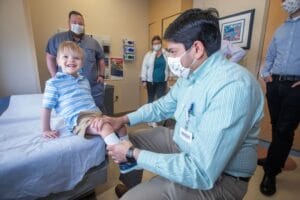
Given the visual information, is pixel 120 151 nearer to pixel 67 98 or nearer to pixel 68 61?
pixel 67 98

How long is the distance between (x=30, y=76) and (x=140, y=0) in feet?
7.52

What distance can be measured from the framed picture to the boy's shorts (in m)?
2.06

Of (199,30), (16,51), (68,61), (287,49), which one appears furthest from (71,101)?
(287,49)

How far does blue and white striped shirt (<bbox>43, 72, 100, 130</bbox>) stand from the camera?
1162 mm

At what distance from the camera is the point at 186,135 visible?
0.77m

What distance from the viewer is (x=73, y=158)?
39.5 inches

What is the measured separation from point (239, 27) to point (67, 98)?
7.21 ft

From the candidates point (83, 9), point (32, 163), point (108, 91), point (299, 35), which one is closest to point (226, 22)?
point (299, 35)

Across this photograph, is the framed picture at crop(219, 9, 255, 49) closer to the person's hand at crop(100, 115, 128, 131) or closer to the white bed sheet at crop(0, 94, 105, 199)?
the person's hand at crop(100, 115, 128, 131)

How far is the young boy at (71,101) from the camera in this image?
1.08 m

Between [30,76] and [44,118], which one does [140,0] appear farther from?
[44,118]

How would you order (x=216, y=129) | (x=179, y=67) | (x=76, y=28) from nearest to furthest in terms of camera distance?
(x=216, y=129) < (x=179, y=67) < (x=76, y=28)

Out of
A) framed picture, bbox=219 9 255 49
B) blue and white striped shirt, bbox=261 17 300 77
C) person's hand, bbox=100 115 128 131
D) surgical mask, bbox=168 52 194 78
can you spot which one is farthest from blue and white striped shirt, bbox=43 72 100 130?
framed picture, bbox=219 9 255 49

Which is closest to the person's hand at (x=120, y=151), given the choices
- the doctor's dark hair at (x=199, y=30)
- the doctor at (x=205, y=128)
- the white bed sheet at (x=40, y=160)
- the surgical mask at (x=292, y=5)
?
the doctor at (x=205, y=128)
